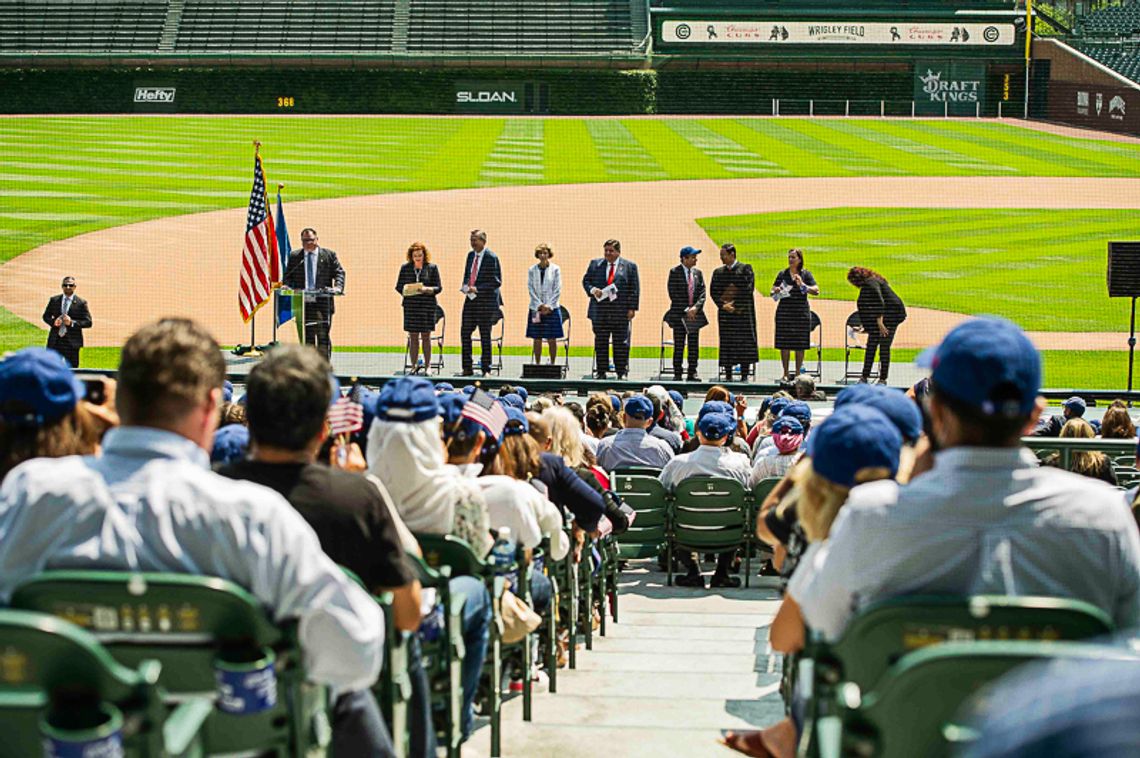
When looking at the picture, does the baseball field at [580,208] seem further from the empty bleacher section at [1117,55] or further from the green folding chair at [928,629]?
the green folding chair at [928,629]

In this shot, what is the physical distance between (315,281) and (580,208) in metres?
14.4

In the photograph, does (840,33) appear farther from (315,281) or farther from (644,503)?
(644,503)

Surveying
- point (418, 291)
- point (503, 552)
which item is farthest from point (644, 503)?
point (418, 291)

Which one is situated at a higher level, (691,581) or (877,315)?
(877,315)

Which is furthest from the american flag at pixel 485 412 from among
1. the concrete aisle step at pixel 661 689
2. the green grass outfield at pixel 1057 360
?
the green grass outfield at pixel 1057 360

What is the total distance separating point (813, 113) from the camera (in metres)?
52.5

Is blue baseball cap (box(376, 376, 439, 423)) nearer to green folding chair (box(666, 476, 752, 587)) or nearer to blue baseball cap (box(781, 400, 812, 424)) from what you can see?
green folding chair (box(666, 476, 752, 587))

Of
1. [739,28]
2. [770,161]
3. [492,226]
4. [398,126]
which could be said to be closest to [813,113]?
[739,28]

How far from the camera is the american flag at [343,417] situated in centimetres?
541

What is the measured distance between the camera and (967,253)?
28.8 m

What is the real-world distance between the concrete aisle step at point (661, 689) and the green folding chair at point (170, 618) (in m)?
2.31

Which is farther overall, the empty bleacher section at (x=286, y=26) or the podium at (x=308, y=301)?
the empty bleacher section at (x=286, y=26)

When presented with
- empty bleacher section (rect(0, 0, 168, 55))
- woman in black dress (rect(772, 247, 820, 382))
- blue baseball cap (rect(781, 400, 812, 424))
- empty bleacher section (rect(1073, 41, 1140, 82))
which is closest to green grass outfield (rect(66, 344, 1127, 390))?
woman in black dress (rect(772, 247, 820, 382))

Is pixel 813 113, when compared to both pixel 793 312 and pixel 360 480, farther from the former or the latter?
pixel 360 480
